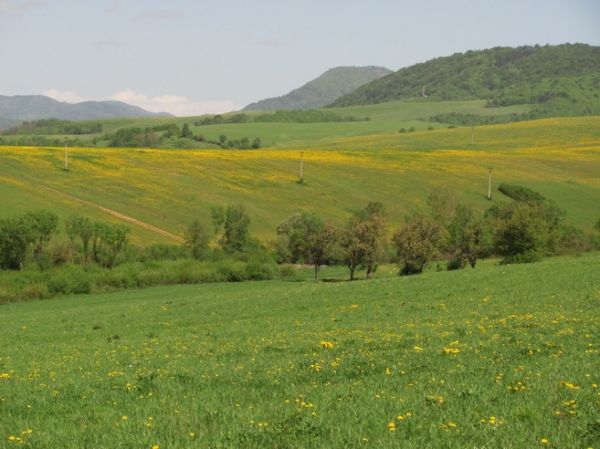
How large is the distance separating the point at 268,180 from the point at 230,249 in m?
33.7

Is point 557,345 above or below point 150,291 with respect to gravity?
above

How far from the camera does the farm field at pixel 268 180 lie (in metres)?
87.6

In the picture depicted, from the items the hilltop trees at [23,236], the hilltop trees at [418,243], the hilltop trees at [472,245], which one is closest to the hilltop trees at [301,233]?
the hilltop trees at [418,243]

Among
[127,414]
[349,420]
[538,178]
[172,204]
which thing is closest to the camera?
[349,420]

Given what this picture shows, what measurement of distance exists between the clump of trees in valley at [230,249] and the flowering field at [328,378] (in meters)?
30.4

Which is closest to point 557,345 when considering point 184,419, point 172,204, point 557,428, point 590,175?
point 557,428

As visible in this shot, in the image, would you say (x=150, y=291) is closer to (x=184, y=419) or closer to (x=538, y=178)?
(x=184, y=419)

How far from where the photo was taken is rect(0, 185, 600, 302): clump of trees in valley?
60.4m

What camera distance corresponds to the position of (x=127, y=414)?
1094 cm

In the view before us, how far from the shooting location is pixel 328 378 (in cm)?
1373

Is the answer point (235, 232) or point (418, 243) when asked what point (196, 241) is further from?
point (418, 243)

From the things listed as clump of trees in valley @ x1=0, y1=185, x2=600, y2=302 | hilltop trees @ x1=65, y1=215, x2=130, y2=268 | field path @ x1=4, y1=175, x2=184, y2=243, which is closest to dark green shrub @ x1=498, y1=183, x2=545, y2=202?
clump of trees in valley @ x1=0, y1=185, x2=600, y2=302

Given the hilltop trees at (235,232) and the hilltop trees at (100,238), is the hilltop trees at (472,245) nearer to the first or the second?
the hilltop trees at (235,232)

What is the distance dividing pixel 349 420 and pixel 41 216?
6146cm
